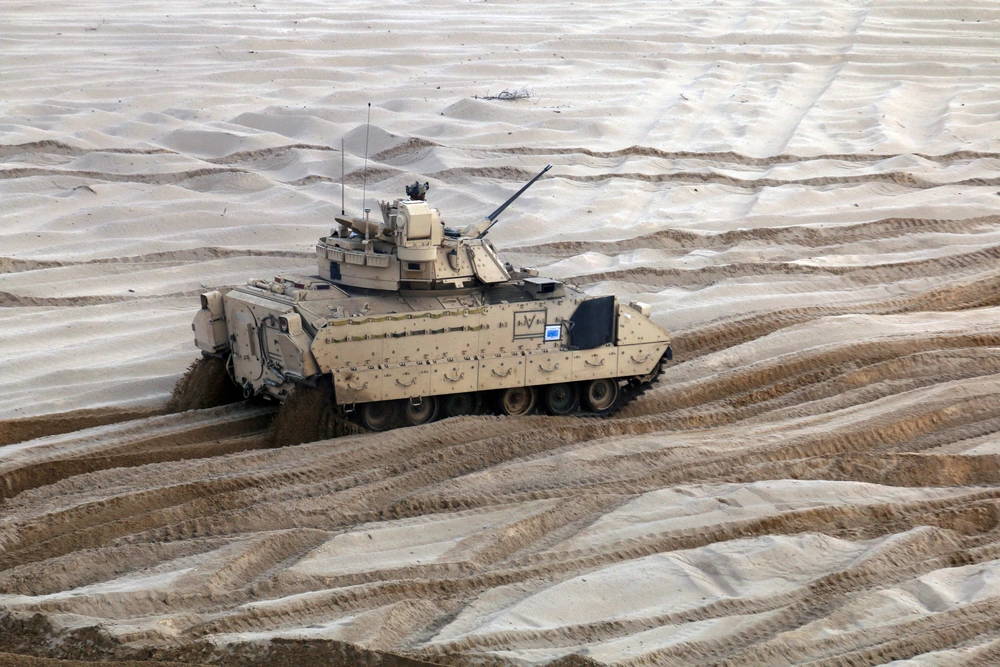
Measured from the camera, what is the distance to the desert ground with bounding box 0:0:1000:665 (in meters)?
11.5

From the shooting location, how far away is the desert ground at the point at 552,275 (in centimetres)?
1152

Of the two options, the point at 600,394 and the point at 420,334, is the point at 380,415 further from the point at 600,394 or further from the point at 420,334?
the point at 600,394

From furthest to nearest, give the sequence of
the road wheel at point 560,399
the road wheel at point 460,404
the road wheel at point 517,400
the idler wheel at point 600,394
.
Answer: the idler wheel at point 600,394
the road wheel at point 560,399
the road wheel at point 517,400
the road wheel at point 460,404

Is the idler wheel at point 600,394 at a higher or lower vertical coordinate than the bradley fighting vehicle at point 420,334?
lower

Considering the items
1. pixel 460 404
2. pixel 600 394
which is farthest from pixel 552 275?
pixel 460 404

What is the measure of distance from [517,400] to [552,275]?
5418 millimetres

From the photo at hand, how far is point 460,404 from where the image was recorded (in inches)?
650

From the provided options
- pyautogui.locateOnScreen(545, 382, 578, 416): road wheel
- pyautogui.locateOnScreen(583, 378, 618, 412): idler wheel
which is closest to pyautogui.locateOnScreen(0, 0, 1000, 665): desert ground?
pyautogui.locateOnScreen(583, 378, 618, 412): idler wheel

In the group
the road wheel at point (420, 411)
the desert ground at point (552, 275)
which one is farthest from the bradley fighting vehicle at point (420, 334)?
the desert ground at point (552, 275)

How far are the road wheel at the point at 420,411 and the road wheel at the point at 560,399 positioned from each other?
1.35m

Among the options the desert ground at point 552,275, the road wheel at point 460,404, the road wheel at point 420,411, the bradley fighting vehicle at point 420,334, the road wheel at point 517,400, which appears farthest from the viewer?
the road wheel at point 517,400

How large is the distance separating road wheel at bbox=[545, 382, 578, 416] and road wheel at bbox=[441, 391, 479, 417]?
83 centimetres

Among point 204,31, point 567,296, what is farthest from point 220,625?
point 204,31

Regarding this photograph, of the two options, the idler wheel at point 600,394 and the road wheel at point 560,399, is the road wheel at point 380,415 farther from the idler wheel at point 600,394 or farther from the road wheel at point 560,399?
the idler wheel at point 600,394
